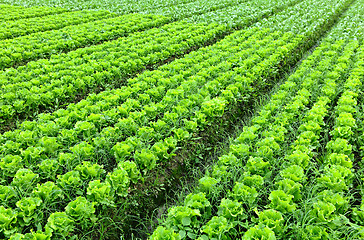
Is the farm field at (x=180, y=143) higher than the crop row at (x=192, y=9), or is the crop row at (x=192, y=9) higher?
the crop row at (x=192, y=9)

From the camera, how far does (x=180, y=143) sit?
430 centimetres

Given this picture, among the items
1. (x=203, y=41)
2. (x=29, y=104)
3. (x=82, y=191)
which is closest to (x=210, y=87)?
(x=82, y=191)

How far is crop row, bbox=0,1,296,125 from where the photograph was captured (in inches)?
212

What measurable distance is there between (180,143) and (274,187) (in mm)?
1644

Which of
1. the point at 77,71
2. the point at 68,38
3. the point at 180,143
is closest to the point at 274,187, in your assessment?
the point at 180,143

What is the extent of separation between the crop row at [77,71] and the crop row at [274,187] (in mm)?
4000

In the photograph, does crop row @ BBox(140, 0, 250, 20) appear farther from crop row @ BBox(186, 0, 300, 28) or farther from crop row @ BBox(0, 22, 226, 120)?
crop row @ BBox(0, 22, 226, 120)

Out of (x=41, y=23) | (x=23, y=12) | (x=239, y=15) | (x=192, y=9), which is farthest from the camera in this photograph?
(x=192, y=9)

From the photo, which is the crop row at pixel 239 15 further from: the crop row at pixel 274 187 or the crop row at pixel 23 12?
the crop row at pixel 23 12

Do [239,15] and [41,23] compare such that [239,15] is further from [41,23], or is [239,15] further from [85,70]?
[41,23]

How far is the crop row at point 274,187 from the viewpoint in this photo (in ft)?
8.61

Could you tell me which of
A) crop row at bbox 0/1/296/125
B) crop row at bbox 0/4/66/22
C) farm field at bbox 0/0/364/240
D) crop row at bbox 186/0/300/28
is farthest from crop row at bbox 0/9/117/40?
crop row at bbox 186/0/300/28

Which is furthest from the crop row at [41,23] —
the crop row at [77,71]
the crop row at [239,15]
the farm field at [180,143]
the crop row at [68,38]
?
the crop row at [239,15]

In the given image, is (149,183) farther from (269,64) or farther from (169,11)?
(169,11)
